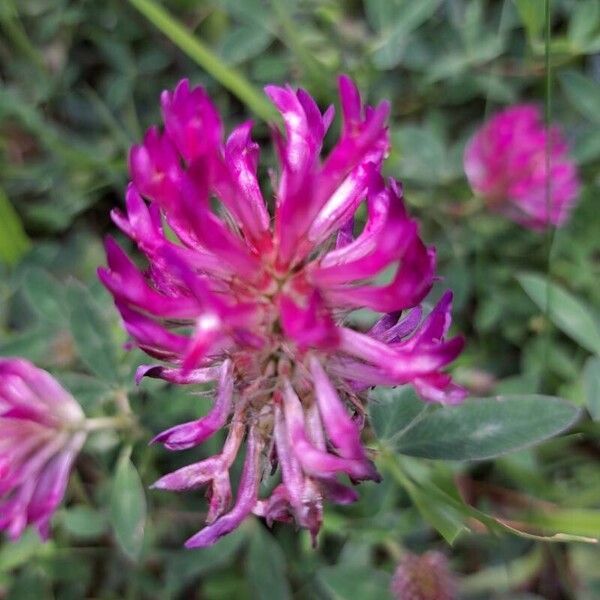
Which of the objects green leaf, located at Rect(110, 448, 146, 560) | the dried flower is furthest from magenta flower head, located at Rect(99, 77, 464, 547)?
the dried flower

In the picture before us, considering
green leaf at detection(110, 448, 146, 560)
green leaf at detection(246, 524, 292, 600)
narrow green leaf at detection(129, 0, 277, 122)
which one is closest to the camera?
green leaf at detection(110, 448, 146, 560)

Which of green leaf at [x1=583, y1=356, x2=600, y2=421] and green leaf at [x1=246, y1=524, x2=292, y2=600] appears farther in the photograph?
green leaf at [x1=246, y1=524, x2=292, y2=600]

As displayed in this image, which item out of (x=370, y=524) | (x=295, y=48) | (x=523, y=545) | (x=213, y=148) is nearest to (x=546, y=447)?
(x=523, y=545)

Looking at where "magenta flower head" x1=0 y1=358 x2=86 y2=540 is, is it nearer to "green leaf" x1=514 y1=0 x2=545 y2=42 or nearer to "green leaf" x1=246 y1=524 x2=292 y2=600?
"green leaf" x1=246 y1=524 x2=292 y2=600

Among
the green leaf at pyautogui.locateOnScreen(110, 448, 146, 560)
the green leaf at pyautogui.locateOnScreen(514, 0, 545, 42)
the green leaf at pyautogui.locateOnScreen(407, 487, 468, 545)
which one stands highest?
the green leaf at pyautogui.locateOnScreen(514, 0, 545, 42)

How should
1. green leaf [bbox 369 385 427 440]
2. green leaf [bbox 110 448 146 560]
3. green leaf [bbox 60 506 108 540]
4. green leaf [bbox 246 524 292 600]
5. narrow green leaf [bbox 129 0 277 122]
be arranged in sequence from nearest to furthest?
1. green leaf [bbox 369 385 427 440]
2. green leaf [bbox 110 448 146 560]
3. green leaf [bbox 246 524 292 600]
4. narrow green leaf [bbox 129 0 277 122]
5. green leaf [bbox 60 506 108 540]

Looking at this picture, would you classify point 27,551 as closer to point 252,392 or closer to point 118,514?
point 118,514

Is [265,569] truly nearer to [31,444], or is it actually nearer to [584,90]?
[31,444]

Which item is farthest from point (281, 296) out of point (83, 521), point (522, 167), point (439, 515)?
point (522, 167)
